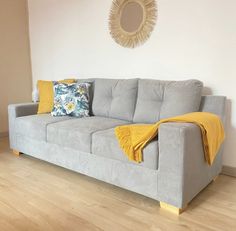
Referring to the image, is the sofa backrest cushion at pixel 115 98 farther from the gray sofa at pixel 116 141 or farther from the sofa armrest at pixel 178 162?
the sofa armrest at pixel 178 162

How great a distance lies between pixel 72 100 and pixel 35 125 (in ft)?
1.56

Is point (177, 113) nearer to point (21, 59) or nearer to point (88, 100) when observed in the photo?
point (88, 100)

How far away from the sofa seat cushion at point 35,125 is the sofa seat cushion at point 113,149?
694 millimetres

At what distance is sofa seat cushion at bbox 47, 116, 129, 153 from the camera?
230cm

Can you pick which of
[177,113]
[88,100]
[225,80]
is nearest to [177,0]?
[225,80]

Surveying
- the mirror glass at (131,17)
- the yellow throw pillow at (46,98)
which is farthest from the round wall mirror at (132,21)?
the yellow throw pillow at (46,98)

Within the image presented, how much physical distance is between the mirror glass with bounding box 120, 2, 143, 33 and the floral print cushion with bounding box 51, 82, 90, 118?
2.62ft

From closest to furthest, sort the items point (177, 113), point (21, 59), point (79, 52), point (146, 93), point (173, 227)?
point (173, 227) < point (177, 113) < point (146, 93) < point (79, 52) < point (21, 59)

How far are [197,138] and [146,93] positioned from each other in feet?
2.83

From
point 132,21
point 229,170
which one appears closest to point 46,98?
point 132,21

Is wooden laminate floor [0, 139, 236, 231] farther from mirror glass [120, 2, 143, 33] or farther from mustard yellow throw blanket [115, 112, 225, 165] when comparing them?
mirror glass [120, 2, 143, 33]

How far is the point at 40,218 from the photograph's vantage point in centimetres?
181

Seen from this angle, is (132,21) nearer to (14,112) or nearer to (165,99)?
(165,99)

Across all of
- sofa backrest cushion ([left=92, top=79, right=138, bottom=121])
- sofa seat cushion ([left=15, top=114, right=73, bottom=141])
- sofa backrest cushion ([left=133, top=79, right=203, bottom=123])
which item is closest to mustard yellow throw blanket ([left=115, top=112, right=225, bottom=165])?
sofa backrest cushion ([left=133, top=79, right=203, bottom=123])
